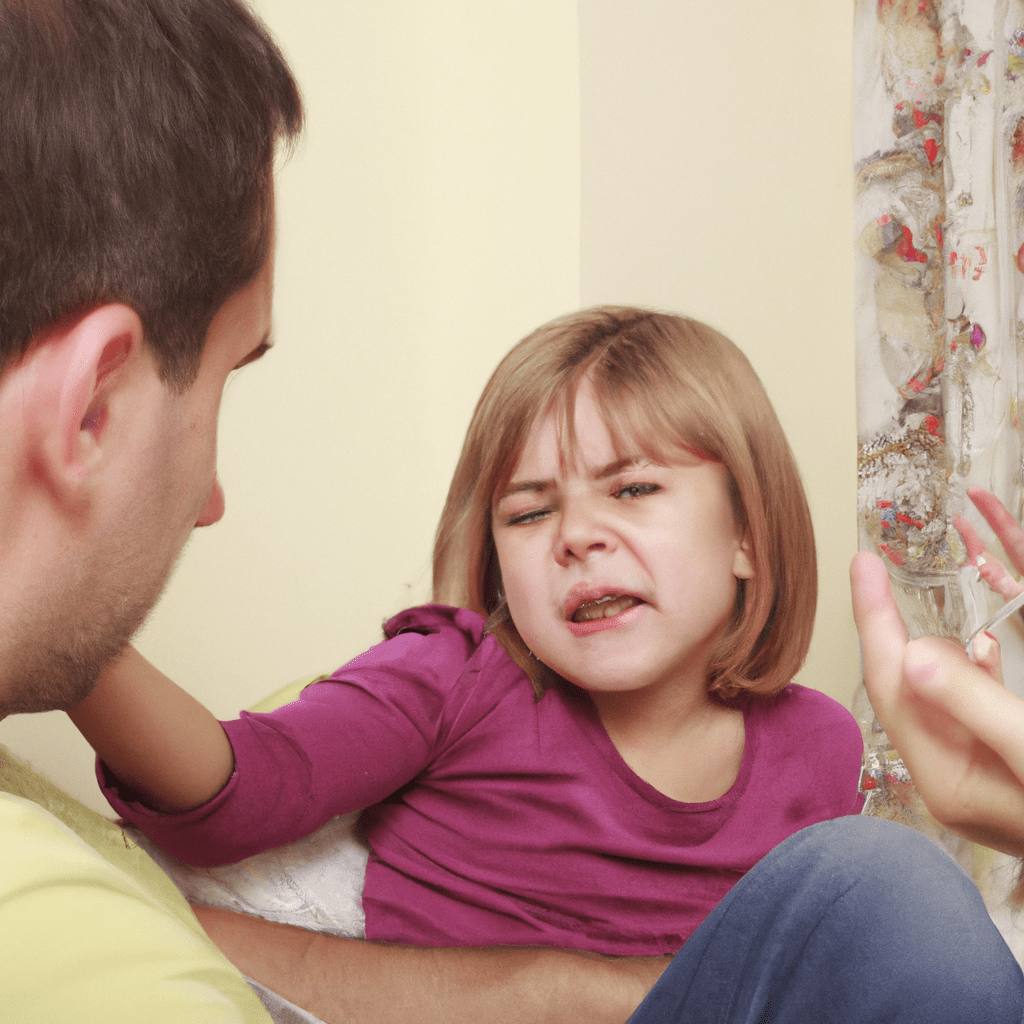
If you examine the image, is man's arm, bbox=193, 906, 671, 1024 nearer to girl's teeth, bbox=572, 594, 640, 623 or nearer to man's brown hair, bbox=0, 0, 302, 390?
girl's teeth, bbox=572, 594, 640, 623

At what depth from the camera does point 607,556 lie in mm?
794

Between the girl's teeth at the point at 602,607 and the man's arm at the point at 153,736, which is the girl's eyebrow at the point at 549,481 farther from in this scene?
the man's arm at the point at 153,736

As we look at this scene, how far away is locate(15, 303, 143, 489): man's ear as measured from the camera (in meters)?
0.40

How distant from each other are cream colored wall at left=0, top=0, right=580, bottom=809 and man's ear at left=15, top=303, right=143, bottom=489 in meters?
0.87

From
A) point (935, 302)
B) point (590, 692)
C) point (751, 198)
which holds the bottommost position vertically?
point (590, 692)

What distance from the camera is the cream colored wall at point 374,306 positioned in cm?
134

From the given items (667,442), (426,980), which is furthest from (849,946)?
(667,442)

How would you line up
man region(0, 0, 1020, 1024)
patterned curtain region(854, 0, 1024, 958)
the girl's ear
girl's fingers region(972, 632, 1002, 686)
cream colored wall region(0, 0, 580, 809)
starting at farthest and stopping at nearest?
cream colored wall region(0, 0, 580, 809)
patterned curtain region(854, 0, 1024, 958)
the girl's ear
girl's fingers region(972, 632, 1002, 686)
man region(0, 0, 1020, 1024)

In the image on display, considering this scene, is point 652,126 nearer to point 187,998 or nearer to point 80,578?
point 80,578

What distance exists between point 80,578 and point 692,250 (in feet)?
3.77

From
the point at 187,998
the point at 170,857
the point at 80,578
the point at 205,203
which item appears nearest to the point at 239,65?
the point at 205,203

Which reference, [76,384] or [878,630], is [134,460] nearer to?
[76,384]

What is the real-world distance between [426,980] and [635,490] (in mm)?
408

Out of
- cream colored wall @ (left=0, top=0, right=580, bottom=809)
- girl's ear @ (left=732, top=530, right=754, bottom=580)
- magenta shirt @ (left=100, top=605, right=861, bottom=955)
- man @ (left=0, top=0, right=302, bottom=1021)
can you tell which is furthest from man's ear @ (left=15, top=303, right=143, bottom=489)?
cream colored wall @ (left=0, top=0, right=580, bottom=809)
